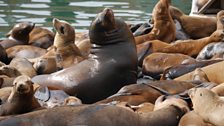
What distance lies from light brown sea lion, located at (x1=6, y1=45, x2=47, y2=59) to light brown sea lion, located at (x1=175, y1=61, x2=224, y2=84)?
277 cm

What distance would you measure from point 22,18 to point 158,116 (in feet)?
35.6

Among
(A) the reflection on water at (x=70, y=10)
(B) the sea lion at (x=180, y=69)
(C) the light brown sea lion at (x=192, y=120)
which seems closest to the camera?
(C) the light brown sea lion at (x=192, y=120)

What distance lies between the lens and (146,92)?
530 cm

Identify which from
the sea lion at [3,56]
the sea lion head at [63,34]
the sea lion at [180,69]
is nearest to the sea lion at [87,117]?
the sea lion at [180,69]

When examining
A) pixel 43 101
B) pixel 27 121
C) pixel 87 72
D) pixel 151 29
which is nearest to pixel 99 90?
pixel 87 72

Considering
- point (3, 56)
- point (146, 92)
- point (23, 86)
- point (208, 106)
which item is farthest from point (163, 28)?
point (208, 106)

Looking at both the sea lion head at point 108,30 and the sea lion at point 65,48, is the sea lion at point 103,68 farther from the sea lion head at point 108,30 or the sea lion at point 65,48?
the sea lion at point 65,48

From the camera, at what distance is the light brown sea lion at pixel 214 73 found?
6.09 m

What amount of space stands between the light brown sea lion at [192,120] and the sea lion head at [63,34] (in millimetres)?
3793

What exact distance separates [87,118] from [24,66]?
3.63 meters

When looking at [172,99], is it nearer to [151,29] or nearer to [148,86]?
[148,86]

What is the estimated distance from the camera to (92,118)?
12.9ft

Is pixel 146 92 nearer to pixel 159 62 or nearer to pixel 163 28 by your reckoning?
pixel 159 62

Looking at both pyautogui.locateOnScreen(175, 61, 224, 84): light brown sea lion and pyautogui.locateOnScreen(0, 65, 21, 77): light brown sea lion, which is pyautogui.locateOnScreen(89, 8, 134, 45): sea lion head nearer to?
pyautogui.locateOnScreen(175, 61, 224, 84): light brown sea lion
